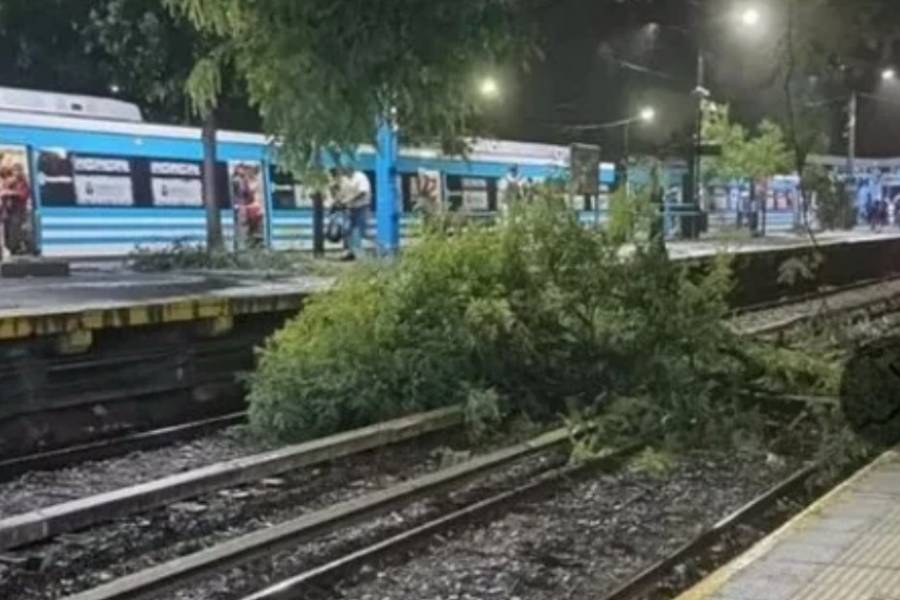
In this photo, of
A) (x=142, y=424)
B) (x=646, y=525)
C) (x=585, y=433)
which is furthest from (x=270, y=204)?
(x=646, y=525)

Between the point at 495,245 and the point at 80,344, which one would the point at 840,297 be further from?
the point at 80,344

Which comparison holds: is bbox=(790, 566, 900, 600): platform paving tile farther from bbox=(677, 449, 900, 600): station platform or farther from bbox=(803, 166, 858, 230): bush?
bbox=(803, 166, 858, 230): bush

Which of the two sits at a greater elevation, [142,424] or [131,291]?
[131,291]

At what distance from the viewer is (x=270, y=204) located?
25.8 meters

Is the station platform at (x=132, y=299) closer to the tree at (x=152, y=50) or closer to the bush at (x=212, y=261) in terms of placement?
the bush at (x=212, y=261)

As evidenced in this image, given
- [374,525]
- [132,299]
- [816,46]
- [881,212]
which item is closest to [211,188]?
[132,299]

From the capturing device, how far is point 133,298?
13.2 meters

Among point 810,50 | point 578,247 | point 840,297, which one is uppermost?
point 810,50

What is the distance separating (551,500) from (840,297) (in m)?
16.4

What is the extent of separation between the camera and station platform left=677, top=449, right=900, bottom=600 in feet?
15.7

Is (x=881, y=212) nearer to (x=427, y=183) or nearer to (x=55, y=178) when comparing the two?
(x=427, y=183)

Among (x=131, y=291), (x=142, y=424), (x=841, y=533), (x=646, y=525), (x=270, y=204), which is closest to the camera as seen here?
(x=841, y=533)

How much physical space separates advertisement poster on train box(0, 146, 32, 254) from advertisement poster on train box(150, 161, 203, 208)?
112 inches

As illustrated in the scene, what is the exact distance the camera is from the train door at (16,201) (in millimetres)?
20234
